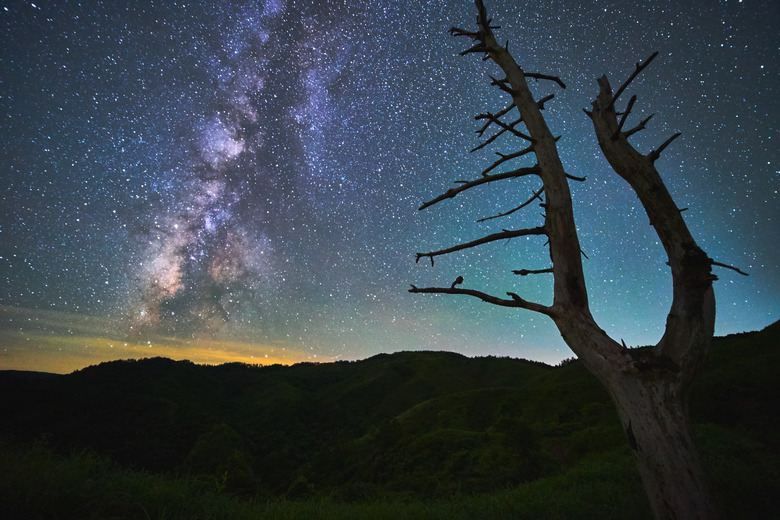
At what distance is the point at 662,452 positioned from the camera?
112 inches

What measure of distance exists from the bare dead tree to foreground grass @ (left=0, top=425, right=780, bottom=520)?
8.61 ft

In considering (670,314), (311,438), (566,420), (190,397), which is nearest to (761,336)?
(566,420)

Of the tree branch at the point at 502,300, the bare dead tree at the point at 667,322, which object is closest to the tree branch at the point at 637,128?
the bare dead tree at the point at 667,322

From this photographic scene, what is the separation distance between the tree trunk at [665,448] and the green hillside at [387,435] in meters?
2.84

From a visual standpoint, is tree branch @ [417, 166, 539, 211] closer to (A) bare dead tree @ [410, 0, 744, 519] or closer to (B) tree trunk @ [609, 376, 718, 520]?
(A) bare dead tree @ [410, 0, 744, 519]

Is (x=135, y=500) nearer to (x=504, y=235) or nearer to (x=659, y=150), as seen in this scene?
(x=504, y=235)

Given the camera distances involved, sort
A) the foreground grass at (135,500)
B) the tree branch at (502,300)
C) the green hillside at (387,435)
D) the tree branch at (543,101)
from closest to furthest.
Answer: the foreground grass at (135,500), the tree branch at (502,300), the tree branch at (543,101), the green hillside at (387,435)

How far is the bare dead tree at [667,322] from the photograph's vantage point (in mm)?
2859

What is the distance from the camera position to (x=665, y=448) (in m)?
2.85

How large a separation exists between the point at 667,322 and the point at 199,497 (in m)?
5.80

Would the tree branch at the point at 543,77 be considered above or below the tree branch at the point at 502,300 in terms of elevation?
above

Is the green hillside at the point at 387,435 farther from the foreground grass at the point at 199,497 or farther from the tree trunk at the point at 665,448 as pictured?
the tree trunk at the point at 665,448

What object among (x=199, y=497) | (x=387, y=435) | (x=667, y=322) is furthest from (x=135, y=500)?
(x=387, y=435)

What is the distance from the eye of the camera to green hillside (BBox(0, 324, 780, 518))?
17.1 feet
